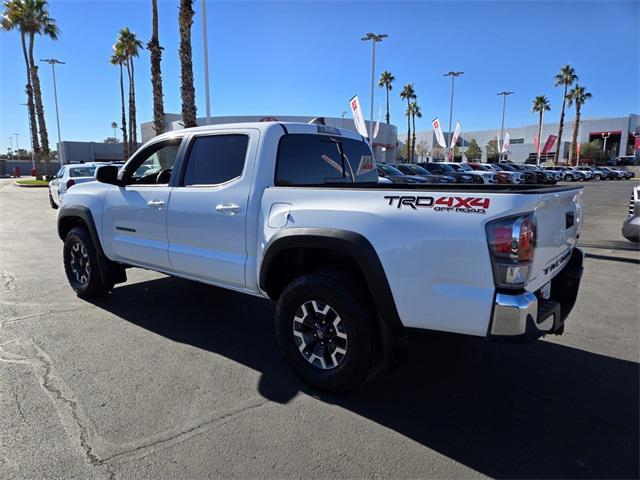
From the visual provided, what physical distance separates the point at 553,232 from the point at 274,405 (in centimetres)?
219

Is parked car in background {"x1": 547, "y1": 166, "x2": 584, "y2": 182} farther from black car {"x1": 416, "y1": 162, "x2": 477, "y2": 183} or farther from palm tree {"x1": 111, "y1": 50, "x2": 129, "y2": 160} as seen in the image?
palm tree {"x1": 111, "y1": 50, "x2": 129, "y2": 160}

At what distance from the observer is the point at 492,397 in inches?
124

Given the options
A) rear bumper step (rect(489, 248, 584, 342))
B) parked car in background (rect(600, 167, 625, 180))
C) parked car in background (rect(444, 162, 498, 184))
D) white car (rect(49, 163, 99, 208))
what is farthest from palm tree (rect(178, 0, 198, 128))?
parked car in background (rect(600, 167, 625, 180))

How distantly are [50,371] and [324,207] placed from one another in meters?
2.58

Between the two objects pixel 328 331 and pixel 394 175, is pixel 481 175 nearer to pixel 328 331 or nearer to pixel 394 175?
pixel 394 175

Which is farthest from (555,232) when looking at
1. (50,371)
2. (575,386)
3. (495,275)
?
(50,371)

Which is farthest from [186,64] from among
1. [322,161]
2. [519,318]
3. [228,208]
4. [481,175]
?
[481,175]

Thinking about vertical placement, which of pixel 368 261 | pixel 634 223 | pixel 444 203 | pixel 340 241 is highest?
pixel 444 203

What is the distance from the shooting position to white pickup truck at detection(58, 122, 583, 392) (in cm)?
247

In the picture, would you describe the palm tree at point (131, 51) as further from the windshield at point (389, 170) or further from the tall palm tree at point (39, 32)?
the windshield at point (389, 170)

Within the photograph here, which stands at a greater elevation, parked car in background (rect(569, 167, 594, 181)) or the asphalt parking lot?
parked car in background (rect(569, 167, 594, 181))

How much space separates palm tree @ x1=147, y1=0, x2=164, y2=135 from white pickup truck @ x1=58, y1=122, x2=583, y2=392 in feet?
49.7

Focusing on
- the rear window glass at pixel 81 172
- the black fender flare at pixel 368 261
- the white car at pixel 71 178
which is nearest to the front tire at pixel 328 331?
the black fender flare at pixel 368 261

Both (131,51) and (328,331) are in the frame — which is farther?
(131,51)
